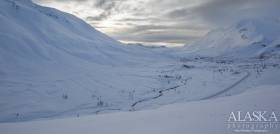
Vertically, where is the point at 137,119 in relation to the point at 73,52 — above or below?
below

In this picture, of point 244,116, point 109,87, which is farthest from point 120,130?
point 109,87

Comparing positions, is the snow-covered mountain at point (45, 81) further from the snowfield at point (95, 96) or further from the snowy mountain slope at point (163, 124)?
the snowy mountain slope at point (163, 124)

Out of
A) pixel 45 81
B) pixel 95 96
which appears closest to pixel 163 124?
pixel 95 96

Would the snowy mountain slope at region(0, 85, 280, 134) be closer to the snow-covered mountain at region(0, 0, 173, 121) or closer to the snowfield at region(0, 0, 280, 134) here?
the snowfield at region(0, 0, 280, 134)

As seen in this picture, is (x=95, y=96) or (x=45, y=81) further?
(x=45, y=81)

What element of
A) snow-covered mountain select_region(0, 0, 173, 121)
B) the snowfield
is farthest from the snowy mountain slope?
snow-covered mountain select_region(0, 0, 173, 121)

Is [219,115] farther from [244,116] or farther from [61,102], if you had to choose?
[61,102]

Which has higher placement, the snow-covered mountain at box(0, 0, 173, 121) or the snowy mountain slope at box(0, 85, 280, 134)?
the snow-covered mountain at box(0, 0, 173, 121)

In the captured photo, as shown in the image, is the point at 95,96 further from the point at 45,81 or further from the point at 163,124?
the point at 163,124

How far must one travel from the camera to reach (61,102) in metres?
11.4

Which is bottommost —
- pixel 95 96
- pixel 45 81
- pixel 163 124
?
pixel 163 124

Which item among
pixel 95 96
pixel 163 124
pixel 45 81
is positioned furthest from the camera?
pixel 45 81

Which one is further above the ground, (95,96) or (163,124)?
(95,96)

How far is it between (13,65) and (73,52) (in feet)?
35.5
